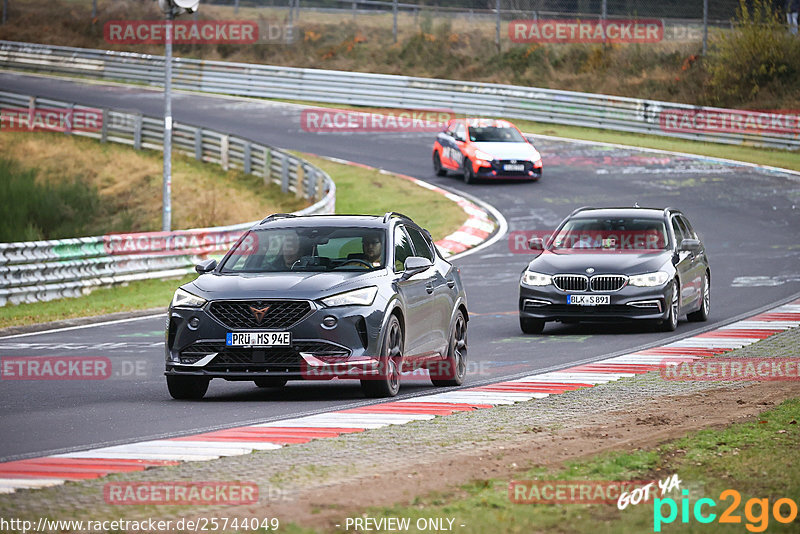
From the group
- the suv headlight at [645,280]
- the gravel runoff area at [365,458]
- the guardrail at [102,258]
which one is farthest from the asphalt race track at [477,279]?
the guardrail at [102,258]

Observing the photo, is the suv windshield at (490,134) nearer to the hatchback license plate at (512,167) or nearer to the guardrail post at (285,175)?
the hatchback license plate at (512,167)

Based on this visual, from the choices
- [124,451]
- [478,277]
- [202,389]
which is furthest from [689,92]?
[124,451]

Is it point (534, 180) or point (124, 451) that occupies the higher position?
point (124, 451)

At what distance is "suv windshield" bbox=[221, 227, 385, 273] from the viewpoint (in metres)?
11.7

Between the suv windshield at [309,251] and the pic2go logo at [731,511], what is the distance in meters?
5.50

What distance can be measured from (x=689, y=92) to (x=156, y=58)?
71.1 ft

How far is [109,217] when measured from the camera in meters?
35.2

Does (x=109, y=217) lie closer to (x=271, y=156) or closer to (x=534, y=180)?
(x=271, y=156)

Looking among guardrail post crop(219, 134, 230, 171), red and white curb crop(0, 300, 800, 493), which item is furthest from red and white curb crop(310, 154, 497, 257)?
red and white curb crop(0, 300, 800, 493)

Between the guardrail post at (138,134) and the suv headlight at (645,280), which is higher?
the suv headlight at (645,280)

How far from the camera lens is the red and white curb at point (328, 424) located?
299 inches

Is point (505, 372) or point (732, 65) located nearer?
point (505, 372)

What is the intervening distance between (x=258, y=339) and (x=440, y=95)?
3709cm

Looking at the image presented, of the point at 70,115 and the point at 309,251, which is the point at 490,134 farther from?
the point at 309,251
